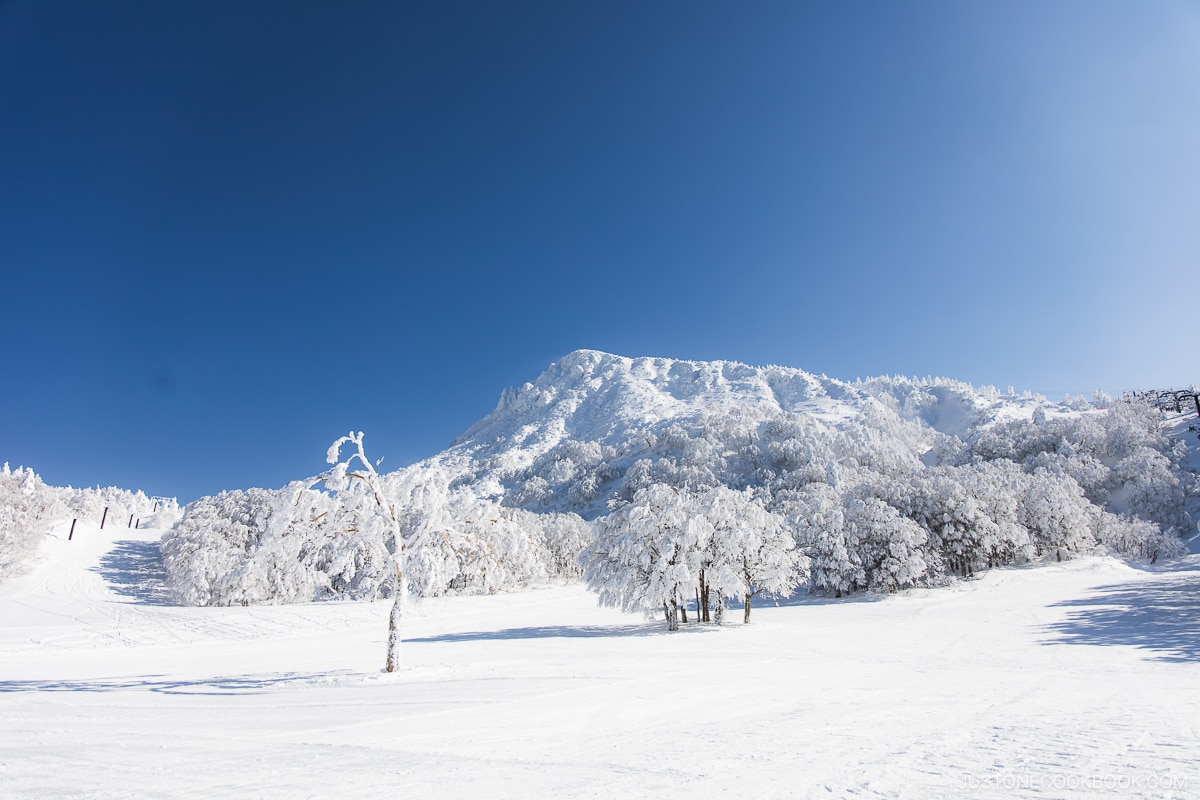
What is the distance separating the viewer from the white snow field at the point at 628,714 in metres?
6.89

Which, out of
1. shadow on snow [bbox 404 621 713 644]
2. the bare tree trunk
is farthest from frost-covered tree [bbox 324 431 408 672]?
shadow on snow [bbox 404 621 713 644]

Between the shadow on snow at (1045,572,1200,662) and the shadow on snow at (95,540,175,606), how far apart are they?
8725 cm

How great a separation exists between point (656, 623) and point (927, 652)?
61.8 feet

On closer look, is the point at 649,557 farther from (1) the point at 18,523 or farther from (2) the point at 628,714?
(1) the point at 18,523

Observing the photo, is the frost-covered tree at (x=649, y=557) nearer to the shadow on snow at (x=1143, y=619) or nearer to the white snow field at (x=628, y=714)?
the white snow field at (x=628, y=714)

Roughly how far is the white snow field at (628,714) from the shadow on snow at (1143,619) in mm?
299

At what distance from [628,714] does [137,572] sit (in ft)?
331

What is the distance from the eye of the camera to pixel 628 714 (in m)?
11.8

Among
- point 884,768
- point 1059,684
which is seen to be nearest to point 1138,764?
point 884,768

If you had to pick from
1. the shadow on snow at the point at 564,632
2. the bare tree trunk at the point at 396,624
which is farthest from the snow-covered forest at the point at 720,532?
the shadow on snow at the point at 564,632

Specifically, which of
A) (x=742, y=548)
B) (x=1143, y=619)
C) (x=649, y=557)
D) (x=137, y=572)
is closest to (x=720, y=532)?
(x=742, y=548)

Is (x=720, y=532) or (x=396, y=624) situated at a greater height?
(x=720, y=532)

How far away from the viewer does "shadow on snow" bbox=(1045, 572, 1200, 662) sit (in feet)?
81.0

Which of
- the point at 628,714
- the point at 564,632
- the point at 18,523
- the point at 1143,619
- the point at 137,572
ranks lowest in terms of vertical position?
the point at 564,632
